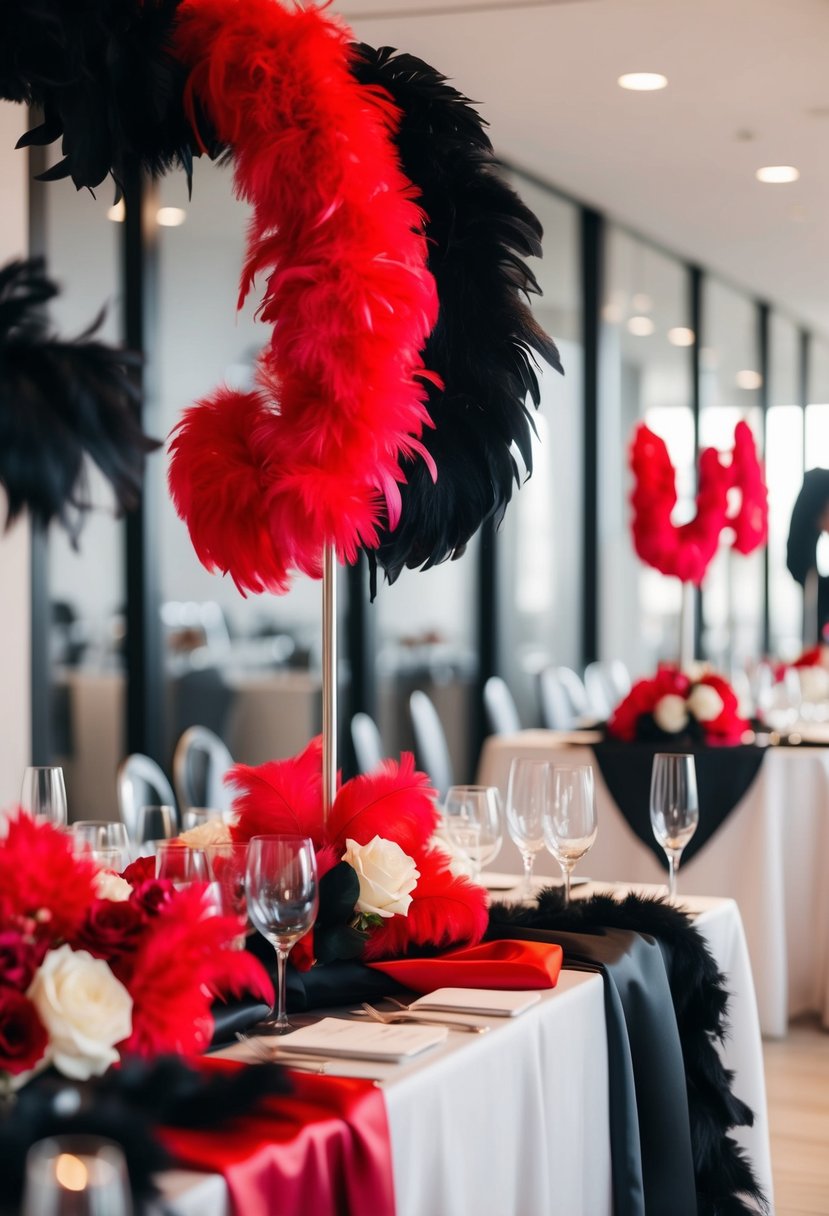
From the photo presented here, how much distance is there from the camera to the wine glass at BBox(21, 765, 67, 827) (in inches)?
93.8

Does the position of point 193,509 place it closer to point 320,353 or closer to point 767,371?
point 320,353

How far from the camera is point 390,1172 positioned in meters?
1.43

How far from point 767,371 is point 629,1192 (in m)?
9.85

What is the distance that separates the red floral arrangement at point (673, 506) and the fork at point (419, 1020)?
334 centimetres

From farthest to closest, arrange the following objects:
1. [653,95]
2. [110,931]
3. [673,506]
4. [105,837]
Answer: [653,95]
[673,506]
[105,837]
[110,931]

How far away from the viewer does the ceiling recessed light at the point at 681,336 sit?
369 inches

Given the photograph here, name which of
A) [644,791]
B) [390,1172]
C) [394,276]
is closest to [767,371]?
[644,791]

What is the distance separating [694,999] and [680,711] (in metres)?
2.50

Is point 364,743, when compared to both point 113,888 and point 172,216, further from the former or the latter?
point 172,216

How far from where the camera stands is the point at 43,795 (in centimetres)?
239

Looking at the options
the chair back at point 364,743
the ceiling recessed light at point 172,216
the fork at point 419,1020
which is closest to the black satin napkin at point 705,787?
the chair back at point 364,743

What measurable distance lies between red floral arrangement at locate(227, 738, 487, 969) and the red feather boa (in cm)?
29

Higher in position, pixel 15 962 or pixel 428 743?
pixel 15 962

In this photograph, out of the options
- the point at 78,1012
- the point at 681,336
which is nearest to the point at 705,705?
the point at 78,1012
